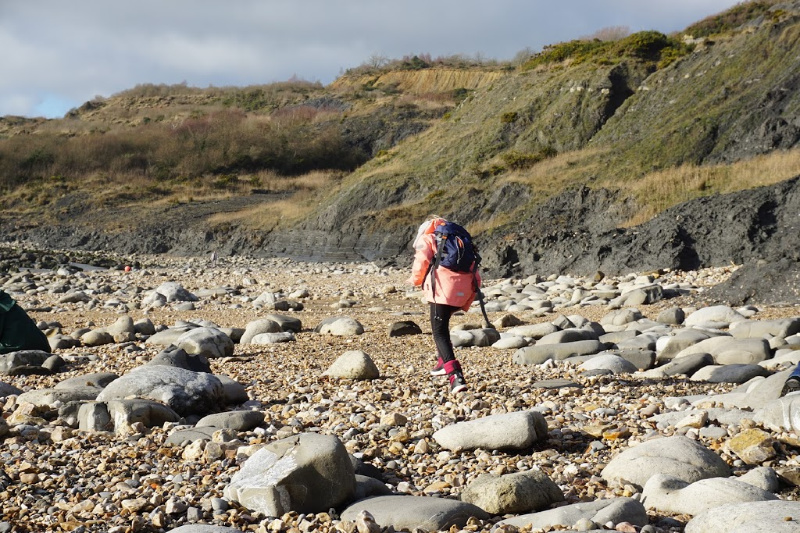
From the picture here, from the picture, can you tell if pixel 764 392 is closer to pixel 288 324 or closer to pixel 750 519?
pixel 750 519

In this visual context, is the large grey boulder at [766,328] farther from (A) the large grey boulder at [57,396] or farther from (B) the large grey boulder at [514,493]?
(A) the large grey boulder at [57,396]

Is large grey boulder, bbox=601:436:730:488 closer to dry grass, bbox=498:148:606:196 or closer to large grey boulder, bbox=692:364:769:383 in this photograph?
large grey boulder, bbox=692:364:769:383

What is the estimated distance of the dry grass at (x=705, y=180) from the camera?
1877 cm

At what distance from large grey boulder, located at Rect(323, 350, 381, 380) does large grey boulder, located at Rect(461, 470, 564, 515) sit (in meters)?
3.11

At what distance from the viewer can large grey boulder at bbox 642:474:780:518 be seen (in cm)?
328

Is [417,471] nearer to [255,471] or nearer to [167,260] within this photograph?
[255,471]

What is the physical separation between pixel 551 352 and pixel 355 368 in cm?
224

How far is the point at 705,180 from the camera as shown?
19922mm

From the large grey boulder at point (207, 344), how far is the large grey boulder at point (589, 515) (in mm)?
5627

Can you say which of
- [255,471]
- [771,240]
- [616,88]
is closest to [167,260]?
[616,88]

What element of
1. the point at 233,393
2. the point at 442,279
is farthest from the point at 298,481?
the point at 442,279

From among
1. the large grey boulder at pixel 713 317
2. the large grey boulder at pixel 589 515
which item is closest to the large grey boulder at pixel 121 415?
the large grey boulder at pixel 589 515

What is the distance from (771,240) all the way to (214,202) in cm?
3218

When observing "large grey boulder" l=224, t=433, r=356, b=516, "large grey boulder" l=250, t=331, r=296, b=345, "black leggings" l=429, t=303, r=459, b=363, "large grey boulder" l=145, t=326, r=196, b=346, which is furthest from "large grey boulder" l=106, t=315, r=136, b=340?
"large grey boulder" l=224, t=433, r=356, b=516
